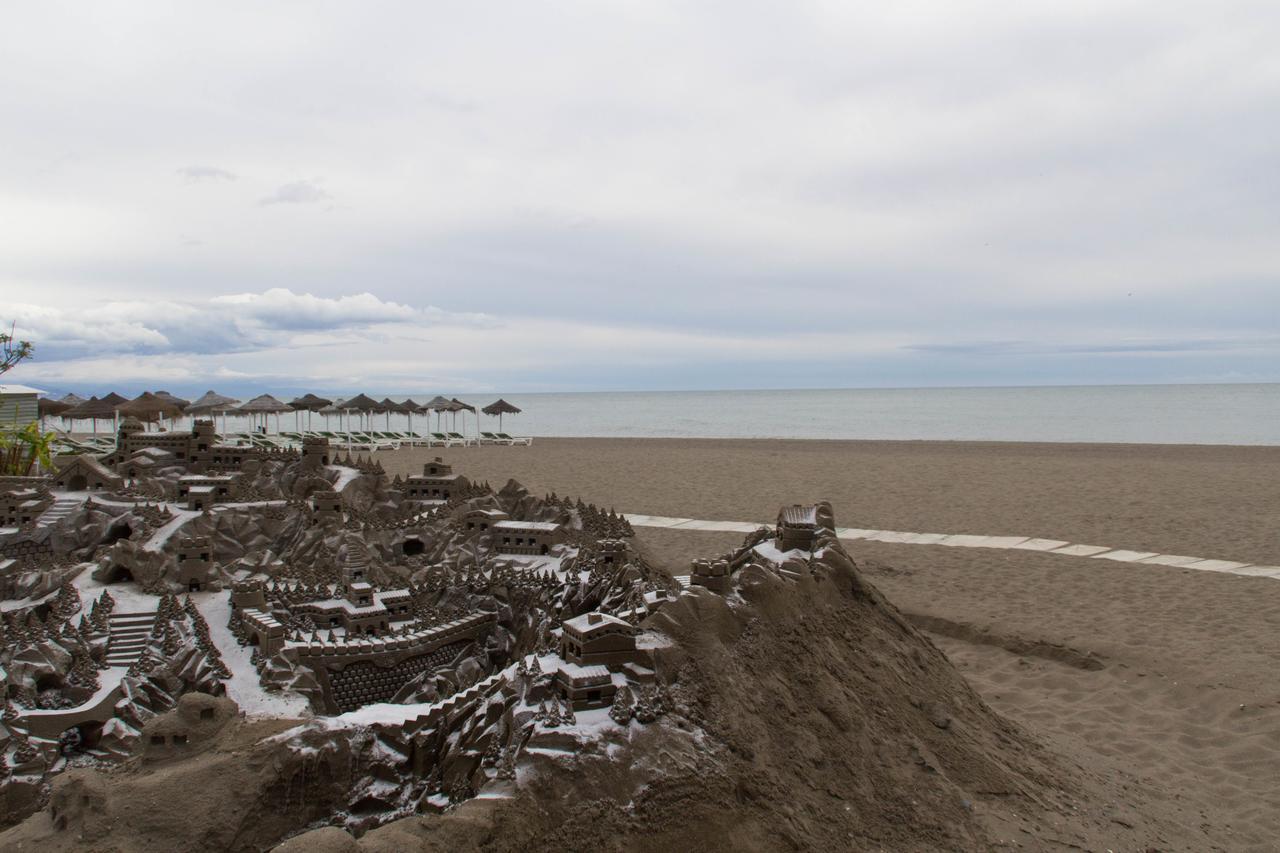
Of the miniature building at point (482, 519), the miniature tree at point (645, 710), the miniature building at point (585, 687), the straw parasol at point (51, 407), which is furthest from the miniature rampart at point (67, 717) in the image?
the straw parasol at point (51, 407)

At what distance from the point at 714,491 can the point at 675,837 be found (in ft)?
89.1

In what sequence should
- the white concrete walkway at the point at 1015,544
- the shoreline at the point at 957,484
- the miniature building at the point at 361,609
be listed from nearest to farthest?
1. the miniature building at the point at 361,609
2. the white concrete walkway at the point at 1015,544
3. the shoreline at the point at 957,484

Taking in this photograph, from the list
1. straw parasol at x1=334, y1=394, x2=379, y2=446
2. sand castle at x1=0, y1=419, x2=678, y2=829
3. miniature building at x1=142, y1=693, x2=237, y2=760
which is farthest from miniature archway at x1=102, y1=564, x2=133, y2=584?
straw parasol at x1=334, y1=394, x2=379, y2=446

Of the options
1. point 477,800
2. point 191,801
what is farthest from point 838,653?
point 191,801

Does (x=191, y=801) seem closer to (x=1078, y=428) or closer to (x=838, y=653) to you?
(x=838, y=653)

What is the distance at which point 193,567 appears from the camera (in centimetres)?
1362

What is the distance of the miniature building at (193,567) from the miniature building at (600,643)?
980cm

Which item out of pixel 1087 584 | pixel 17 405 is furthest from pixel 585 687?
pixel 17 405

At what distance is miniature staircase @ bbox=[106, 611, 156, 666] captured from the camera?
441 inches

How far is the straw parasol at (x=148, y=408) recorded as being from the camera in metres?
31.9

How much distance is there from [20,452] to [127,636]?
1437 cm

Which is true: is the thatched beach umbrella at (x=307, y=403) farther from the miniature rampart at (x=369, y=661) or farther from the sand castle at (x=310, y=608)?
the miniature rampart at (x=369, y=661)

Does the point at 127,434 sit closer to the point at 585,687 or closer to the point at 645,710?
the point at 585,687

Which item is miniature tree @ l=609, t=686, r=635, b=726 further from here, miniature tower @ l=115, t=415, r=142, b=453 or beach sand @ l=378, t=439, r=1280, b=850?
miniature tower @ l=115, t=415, r=142, b=453
